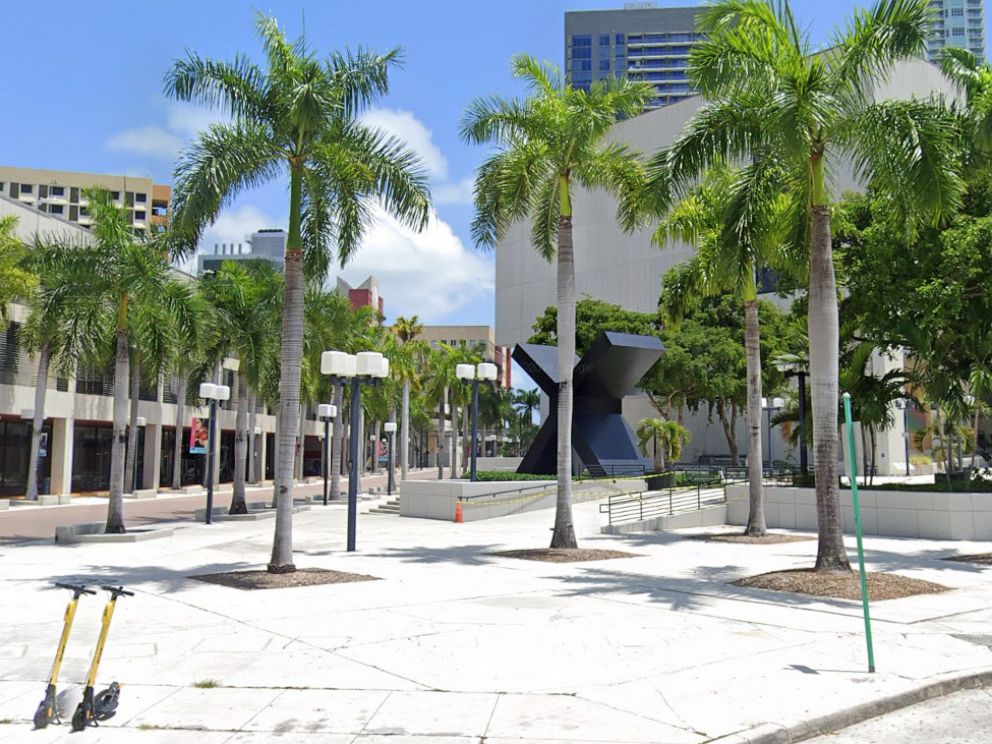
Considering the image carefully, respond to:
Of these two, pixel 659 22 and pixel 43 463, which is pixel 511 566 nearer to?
pixel 43 463

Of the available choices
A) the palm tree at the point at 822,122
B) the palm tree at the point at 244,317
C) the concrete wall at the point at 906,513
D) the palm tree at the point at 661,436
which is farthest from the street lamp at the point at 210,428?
the palm tree at the point at 661,436

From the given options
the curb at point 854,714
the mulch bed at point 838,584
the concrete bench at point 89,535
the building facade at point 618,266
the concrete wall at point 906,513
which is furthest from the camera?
the building facade at point 618,266

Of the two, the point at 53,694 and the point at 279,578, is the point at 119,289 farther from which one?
the point at 53,694

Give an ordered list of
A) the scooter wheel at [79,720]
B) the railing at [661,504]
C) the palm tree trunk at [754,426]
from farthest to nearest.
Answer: the railing at [661,504] < the palm tree trunk at [754,426] < the scooter wheel at [79,720]

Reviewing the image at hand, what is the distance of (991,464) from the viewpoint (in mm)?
39500

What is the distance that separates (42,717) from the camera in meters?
6.33

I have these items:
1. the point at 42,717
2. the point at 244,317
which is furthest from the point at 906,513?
the point at 244,317

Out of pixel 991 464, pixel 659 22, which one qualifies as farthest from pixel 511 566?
pixel 659 22

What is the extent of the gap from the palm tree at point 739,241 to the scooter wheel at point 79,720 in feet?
39.3

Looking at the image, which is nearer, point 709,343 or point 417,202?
point 417,202

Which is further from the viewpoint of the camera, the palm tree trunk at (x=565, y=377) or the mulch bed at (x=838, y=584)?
the palm tree trunk at (x=565, y=377)

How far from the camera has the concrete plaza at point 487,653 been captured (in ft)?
21.0

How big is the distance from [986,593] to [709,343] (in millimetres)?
35625

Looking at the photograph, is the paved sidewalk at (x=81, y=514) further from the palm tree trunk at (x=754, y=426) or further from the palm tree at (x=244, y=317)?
the palm tree trunk at (x=754, y=426)
